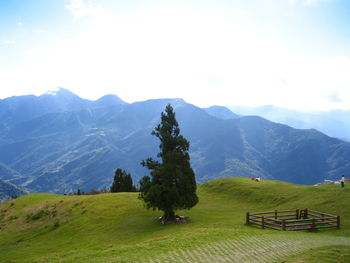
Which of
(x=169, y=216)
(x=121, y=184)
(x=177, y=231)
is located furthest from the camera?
(x=121, y=184)

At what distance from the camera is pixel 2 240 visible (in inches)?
1676

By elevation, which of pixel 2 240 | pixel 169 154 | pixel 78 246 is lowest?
pixel 2 240

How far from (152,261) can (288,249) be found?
11.4 metres

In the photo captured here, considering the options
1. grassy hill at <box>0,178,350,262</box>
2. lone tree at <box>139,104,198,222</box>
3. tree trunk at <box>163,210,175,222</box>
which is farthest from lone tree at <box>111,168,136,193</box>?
tree trunk at <box>163,210,175,222</box>

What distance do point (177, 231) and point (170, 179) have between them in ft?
30.2

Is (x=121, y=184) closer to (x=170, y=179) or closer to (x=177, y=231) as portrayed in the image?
(x=170, y=179)

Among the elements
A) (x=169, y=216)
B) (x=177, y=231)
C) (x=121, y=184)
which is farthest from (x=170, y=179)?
(x=121, y=184)

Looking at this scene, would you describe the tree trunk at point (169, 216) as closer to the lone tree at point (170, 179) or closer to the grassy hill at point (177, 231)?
the lone tree at point (170, 179)

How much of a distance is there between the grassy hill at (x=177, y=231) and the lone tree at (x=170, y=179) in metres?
3.34

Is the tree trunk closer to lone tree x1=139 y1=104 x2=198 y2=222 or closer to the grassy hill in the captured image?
lone tree x1=139 y1=104 x2=198 y2=222

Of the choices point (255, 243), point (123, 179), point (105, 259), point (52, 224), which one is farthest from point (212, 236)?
point (123, 179)

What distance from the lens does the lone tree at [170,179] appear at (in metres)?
39.0

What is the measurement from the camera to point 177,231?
32.5 m

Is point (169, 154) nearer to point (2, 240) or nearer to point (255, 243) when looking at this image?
point (255, 243)
